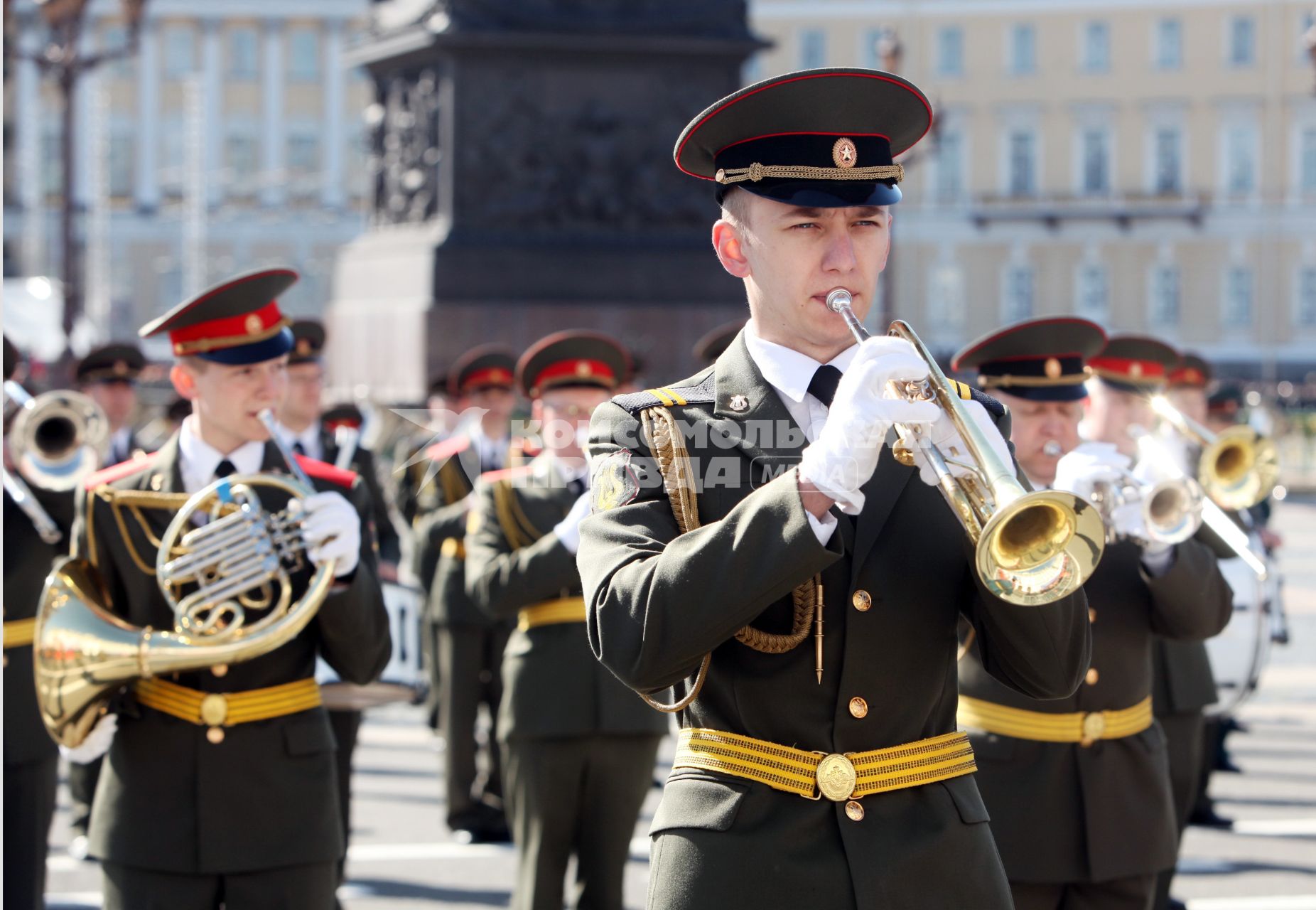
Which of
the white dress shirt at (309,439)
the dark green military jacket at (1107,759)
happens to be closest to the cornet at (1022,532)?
the dark green military jacket at (1107,759)

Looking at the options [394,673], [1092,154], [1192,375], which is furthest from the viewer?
[1092,154]

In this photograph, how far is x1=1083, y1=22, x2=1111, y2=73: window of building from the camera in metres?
67.9

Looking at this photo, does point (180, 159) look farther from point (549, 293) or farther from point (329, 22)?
point (549, 293)

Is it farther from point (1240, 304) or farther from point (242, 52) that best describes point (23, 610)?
point (242, 52)

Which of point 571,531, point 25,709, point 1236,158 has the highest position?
point 1236,158

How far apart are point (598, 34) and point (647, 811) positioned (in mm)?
6878

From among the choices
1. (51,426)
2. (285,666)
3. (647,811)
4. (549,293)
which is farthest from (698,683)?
(549,293)

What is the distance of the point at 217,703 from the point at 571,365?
2846 mm

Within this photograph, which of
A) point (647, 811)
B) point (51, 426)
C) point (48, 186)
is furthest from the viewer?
point (48, 186)

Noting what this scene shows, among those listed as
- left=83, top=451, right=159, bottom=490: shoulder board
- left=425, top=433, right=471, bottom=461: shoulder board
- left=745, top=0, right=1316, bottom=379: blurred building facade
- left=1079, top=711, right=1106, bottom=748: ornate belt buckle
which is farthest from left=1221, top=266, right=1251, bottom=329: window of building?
left=83, top=451, right=159, bottom=490: shoulder board

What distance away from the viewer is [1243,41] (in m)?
A: 66.7

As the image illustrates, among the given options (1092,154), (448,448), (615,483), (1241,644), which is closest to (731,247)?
(615,483)

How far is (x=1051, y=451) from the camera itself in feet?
17.5

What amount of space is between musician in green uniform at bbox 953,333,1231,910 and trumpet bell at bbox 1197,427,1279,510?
1.98m
